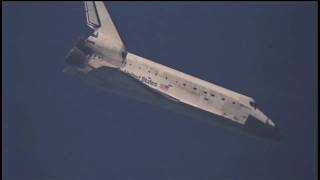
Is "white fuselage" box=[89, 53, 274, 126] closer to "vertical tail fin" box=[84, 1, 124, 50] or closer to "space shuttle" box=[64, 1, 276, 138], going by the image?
"space shuttle" box=[64, 1, 276, 138]

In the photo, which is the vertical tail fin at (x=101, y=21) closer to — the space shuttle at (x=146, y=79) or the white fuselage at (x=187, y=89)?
the space shuttle at (x=146, y=79)

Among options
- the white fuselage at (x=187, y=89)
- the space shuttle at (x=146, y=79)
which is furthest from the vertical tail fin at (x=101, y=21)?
the white fuselage at (x=187, y=89)

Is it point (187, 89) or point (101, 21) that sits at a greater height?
point (101, 21)

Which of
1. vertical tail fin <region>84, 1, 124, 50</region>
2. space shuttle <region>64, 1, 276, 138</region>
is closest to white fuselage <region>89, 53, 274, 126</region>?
space shuttle <region>64, 1, 276, 138</region>

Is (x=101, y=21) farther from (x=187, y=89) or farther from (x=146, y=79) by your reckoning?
(x=187, y=89)

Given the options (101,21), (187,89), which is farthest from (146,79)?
(101,21)

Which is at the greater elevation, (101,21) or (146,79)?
(101,21)

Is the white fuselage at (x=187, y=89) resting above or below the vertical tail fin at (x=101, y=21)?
below

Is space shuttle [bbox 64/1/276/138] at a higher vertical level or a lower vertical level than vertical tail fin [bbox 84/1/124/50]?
lower
